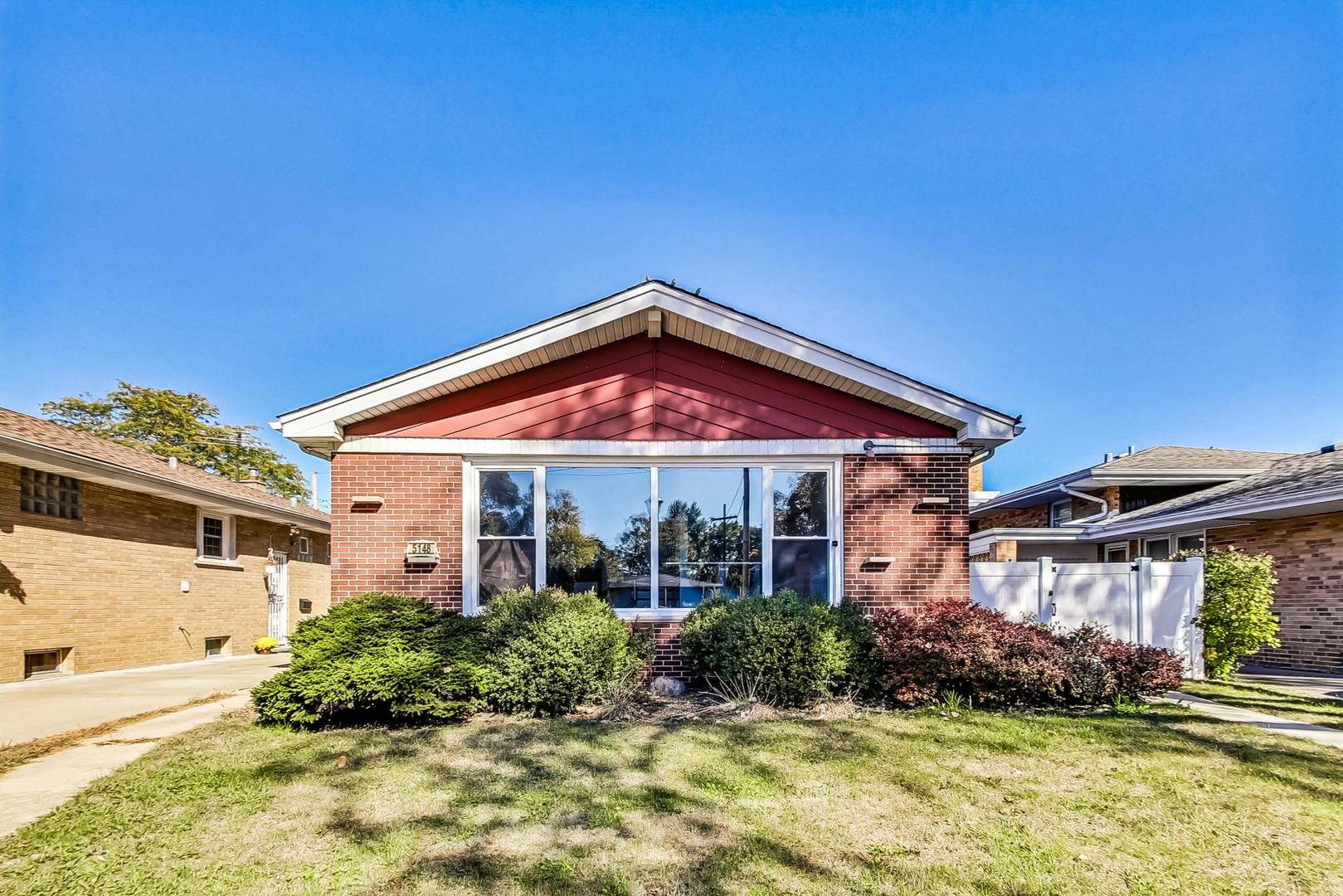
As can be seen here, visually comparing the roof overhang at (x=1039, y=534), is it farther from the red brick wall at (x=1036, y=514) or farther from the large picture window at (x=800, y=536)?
the large picture window at (x=800, y=536)

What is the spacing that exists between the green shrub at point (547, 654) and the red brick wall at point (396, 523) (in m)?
1.42

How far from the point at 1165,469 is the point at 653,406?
1508 cm

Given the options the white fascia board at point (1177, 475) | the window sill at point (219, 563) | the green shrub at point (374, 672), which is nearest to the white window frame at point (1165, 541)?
the white fascia board at point (1177, 475)

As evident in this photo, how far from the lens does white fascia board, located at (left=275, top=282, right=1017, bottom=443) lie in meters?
7.80

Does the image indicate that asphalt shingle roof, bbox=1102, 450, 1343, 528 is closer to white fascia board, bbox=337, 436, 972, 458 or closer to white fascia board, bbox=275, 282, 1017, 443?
white fascia board, bbox=275, 282, 1017, 443

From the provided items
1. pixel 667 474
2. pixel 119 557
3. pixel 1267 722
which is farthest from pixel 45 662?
pixel 1267 722

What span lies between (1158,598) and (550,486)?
9.25 metres

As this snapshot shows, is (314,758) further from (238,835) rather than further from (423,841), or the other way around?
(423,841)

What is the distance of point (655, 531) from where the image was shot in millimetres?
8375

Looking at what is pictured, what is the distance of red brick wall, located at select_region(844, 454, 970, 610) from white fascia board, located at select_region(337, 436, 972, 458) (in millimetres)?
223

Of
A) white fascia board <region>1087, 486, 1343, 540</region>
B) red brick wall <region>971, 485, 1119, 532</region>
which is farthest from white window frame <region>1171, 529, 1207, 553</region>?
red brick wall <region>971, 485, 1119, 532</region>

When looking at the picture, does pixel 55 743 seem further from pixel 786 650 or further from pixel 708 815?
pixel 786 650

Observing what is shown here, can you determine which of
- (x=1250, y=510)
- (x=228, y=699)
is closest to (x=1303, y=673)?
(x=1250, y=510)

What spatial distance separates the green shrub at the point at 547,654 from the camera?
6.48 m
